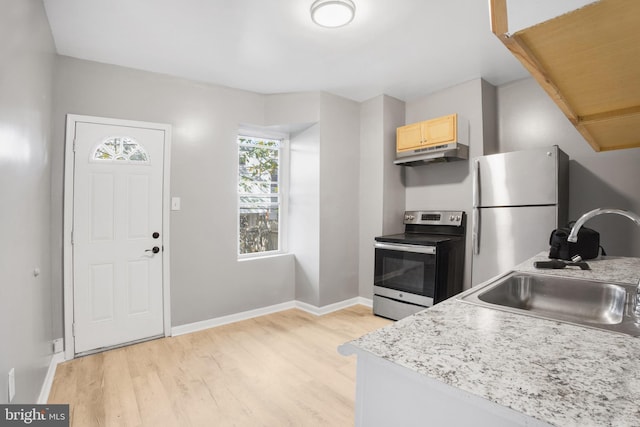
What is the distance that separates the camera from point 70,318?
102 inches

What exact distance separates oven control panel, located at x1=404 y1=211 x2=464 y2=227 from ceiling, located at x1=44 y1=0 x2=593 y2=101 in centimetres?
141

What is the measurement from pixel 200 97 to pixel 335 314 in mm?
2783

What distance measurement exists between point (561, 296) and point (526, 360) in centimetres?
94

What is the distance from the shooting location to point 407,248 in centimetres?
324

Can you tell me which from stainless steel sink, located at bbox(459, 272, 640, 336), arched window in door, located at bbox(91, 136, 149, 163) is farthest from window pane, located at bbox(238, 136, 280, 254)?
stainless steel sink, located at bbox(459, 272, 640, 336)

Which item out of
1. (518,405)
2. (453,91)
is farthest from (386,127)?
(518,405)

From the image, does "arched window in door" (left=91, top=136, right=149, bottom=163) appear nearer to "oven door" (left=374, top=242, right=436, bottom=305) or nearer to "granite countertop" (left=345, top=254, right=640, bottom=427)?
"oven door" (left=374, top=242, right=436, bottom=305)

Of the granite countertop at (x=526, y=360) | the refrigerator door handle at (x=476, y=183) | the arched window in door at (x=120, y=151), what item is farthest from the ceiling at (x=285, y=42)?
the granite countertop at (x=526, y=360)

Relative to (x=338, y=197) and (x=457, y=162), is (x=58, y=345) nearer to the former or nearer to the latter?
(x=338, y=197)

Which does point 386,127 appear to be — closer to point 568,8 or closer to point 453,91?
point 453,91

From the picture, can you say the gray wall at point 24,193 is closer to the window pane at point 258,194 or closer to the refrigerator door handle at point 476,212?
the window pane at point 258,194

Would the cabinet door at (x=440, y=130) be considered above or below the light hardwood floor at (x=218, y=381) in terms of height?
above

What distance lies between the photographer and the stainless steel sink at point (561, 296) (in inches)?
45.8

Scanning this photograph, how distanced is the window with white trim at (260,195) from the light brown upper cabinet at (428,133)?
1.48 meters
